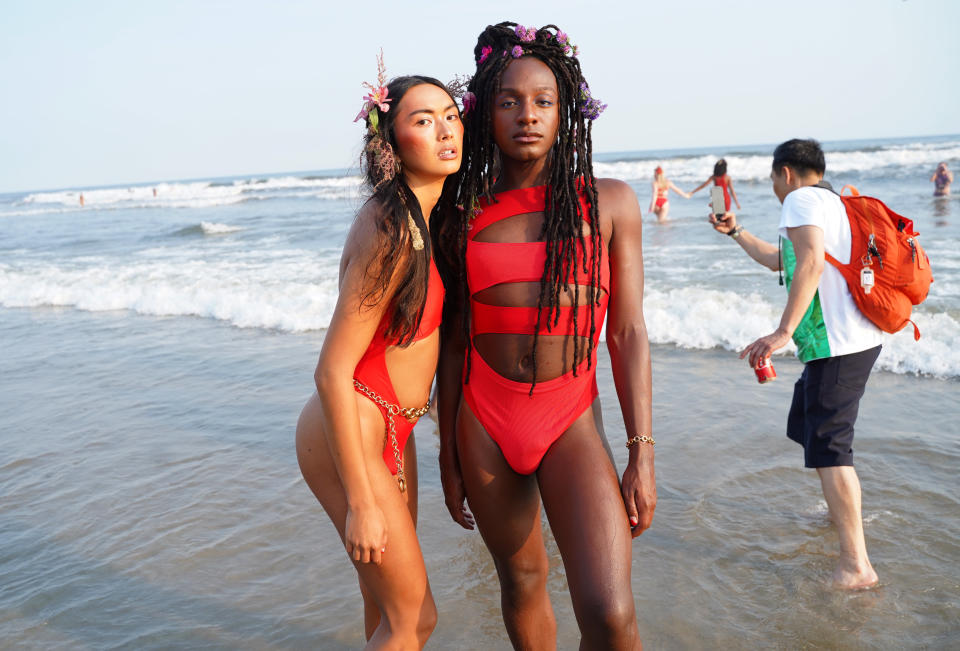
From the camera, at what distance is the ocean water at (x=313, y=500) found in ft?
11.1

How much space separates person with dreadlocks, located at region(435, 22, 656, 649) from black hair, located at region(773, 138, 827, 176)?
5.62 feet

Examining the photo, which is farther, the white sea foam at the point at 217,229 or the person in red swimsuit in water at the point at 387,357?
the white sea foam at the point at 217,229

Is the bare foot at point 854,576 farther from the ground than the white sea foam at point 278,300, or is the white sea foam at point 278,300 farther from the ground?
the white sea foam at point 278,300

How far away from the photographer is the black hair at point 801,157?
397cm

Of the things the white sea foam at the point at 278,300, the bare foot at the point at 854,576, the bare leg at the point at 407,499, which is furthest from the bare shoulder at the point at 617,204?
the white sea foam at the point at 278,300

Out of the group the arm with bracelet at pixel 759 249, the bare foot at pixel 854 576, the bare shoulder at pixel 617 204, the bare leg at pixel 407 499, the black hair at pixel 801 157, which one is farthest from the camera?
the arm with bracelet at pixel 759 249

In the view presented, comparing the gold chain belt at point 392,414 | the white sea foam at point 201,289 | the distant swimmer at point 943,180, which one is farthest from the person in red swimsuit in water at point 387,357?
the distant swimmer at point 943,180

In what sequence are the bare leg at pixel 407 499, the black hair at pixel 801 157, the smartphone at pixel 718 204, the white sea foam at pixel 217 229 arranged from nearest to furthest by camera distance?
the bare leg at pixel 407 499 → the black hair at pixel 801 157 → the smartphone at pixel 718 204 → the white sea foam at pixel 217 229

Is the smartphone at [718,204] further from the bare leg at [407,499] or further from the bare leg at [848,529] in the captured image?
the bare leg at [407,499]

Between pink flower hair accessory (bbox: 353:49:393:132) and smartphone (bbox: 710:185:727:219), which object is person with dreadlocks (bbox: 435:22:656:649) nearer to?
pink flower hair accessory (bbox: 353:49:393:132)

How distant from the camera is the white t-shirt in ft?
11.9

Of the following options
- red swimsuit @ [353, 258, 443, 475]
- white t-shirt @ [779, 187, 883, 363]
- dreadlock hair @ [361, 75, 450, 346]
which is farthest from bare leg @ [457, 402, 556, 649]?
white t-shirt @ [779, 187, 883, 363]

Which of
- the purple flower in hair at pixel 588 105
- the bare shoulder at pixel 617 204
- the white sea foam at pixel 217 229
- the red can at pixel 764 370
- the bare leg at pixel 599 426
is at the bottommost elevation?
the white sea foam at pixel 217 229

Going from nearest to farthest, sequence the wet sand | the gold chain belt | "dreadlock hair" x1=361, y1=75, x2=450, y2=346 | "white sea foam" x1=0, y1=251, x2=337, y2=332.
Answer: "dreadlock hair" x1=361, y1=75, x2=450, y2=346 < the gold chain belt < the wet sand < "white sea foam" x1=0, y1=251, x2=337, y2=332
